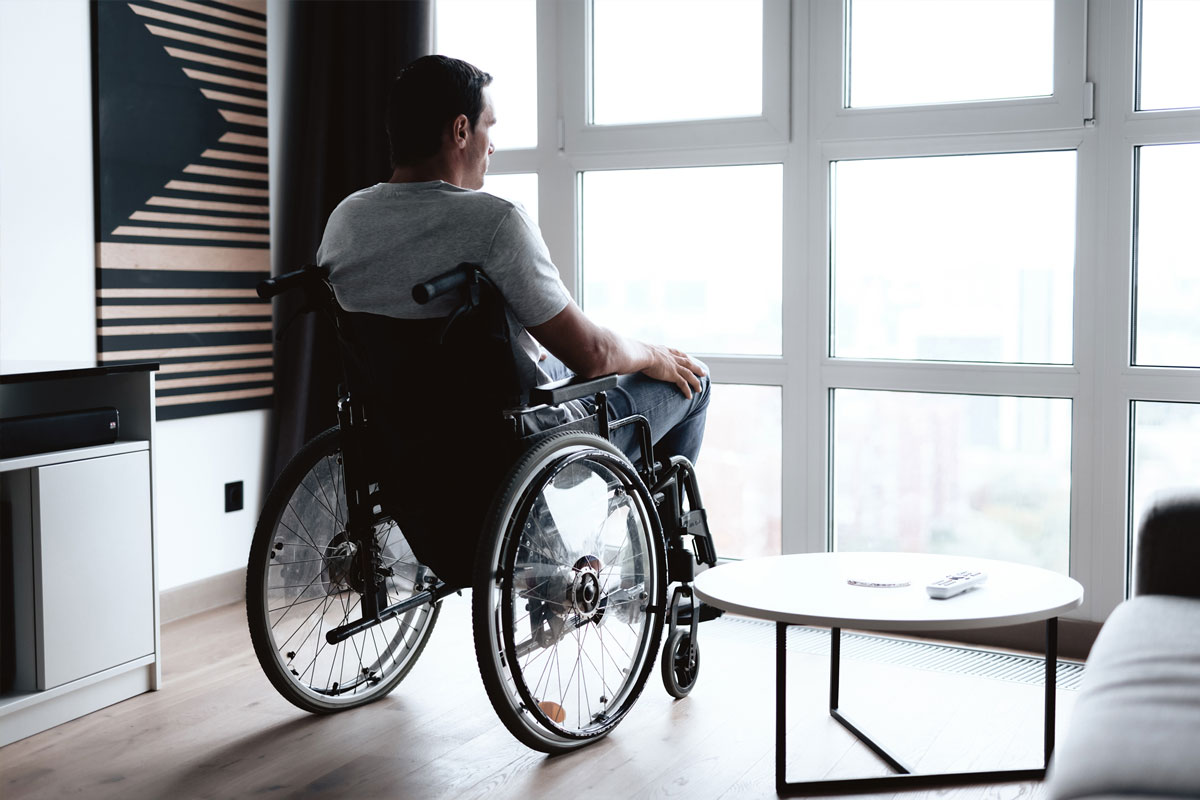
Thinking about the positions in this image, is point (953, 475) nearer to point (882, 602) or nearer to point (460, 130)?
point (882, 602)

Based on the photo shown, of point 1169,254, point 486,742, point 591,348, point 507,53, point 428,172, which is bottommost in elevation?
point 486,742

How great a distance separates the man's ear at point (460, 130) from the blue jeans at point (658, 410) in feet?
1.54

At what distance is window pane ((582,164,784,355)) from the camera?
10.1 feet

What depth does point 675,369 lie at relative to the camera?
2338 millimetres

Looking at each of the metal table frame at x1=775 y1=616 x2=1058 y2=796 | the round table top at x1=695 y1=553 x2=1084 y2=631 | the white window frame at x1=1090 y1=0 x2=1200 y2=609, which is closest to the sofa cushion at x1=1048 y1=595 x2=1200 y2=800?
the round table top at x1=695 y1=553 x2=1084 y2=631

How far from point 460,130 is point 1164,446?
1725mm

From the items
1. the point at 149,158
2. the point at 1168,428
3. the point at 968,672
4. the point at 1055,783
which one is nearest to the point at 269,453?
the point at 149,158

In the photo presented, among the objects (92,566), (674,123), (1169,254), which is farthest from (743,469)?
(92,566)

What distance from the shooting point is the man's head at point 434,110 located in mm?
2057

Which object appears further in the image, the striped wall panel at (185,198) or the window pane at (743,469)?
the window pane at (743,469)

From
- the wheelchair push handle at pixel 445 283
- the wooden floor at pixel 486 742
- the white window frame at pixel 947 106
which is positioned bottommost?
the wooden floor at pixel 486 742

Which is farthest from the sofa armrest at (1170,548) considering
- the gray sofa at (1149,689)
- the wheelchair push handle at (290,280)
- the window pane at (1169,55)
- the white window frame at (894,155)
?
the wheelchair push handle at (290,280)

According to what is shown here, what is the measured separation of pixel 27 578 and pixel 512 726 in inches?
41.0

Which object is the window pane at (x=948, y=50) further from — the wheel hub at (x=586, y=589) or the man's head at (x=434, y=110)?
the wheel hub at (x=586, y=589)
